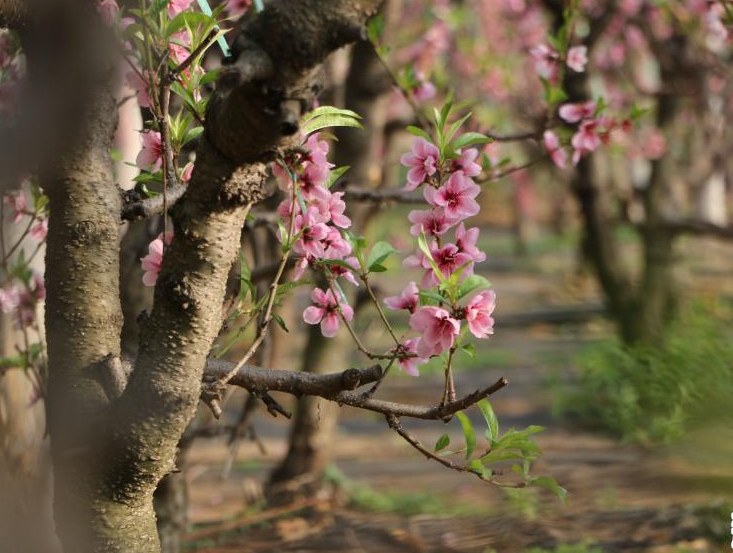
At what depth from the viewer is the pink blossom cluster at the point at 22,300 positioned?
288cm

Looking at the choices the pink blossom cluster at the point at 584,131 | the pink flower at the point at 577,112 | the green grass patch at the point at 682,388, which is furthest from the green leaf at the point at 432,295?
the pink flower at the point at 577,112

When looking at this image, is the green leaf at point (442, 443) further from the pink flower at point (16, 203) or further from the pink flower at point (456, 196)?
the pink flower at point (16, 203)

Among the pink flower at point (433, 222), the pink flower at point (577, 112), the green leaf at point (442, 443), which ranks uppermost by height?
the pink flower at point (577, 112)

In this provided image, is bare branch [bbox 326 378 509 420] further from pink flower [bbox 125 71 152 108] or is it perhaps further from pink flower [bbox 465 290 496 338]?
pink flower [bbox 125 71 152 108]

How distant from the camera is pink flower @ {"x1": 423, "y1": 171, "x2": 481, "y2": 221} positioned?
5.97 feet

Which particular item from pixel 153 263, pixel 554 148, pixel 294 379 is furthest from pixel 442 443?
pixel 554 148

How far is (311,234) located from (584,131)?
1.34 meters

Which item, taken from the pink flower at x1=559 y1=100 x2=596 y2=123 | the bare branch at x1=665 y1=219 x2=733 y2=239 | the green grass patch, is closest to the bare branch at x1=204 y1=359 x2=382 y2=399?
the green grass patch

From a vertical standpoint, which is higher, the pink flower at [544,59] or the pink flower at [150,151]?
the pink flower at [544,59]

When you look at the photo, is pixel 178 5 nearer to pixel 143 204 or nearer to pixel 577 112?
pixel 143 204

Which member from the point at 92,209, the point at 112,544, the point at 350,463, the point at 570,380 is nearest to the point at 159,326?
the point at 92,209

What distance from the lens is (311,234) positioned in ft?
6.04

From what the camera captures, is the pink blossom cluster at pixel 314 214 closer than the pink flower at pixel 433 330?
No

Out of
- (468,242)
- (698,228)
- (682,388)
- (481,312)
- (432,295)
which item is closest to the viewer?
(432,295)
